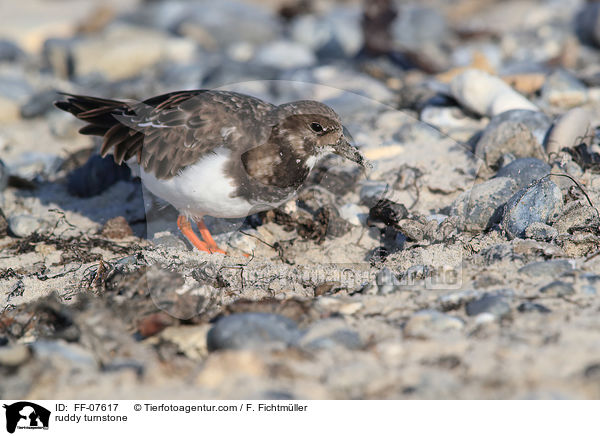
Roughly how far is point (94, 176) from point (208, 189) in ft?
6.62

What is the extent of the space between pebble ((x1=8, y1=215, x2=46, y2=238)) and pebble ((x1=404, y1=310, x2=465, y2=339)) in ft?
10.3

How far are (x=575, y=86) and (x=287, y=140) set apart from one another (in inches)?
138

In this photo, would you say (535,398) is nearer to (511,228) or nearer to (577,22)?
(511,228)

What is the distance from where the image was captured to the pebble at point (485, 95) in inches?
214

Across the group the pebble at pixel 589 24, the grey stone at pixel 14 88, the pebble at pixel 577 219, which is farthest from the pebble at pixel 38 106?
the pebble at pixel 589 24

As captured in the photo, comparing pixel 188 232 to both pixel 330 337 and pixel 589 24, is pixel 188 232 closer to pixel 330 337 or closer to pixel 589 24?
pixel 330 337

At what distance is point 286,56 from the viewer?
8.77 meters

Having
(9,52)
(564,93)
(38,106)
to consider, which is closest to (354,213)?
(564,93)

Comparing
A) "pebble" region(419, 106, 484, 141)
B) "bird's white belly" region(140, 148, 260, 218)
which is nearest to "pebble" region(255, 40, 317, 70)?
"pebble" region(419, 106, 484, 141)

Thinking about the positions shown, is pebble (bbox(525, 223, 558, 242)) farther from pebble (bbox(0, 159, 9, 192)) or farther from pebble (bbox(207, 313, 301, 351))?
pebble (bbox(0, 159, 9, 192))

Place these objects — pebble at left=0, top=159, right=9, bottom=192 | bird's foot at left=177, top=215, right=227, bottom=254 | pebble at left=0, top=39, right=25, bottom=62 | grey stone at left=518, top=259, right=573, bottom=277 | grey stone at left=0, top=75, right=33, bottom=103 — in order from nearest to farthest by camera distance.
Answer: grey stone at left=518, top=259, right=573, bottom=277 < bird's foot at left=177, top=215, right=227, bottom=254 < pebble at left=0, top=159, right=9, bottom=192 < grey stone at left=0, top=75, right=33, bottom=103 < pebble at left=0, top=39, right=25, bottom=62

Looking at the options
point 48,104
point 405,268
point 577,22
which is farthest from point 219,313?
point 577,22

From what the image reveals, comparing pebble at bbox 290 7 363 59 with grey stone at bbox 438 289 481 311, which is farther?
pebble at bbox 290 7 363 59

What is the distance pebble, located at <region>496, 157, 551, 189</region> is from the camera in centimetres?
425
